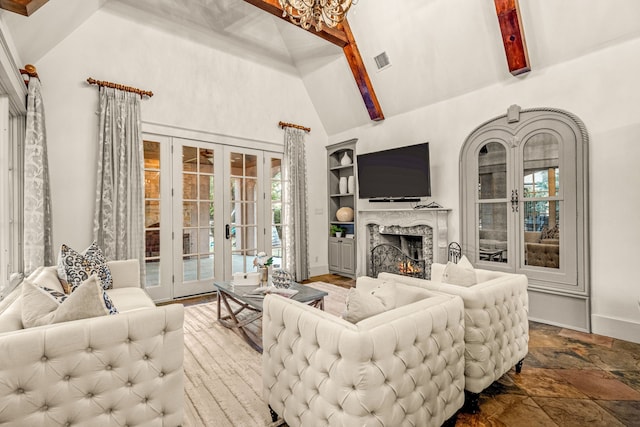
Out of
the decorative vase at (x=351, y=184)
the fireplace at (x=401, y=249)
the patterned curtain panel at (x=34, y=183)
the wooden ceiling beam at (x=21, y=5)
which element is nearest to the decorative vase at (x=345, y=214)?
the decorative vase at (x=351, y=184)

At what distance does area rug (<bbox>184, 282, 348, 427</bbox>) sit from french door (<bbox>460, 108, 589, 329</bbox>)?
10.2 feet

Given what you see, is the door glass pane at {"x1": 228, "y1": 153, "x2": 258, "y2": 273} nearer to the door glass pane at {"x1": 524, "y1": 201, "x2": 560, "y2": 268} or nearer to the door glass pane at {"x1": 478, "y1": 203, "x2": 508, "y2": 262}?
the door glass pane at {"x1": 478, "y1": 203, "x2": 508, "y2": 262}

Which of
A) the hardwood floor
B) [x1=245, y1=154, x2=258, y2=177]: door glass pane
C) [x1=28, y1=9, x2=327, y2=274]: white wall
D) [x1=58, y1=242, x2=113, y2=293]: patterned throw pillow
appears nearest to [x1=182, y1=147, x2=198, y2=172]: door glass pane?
[x1=28, y1=9, x2=327, y2=274]: white wall

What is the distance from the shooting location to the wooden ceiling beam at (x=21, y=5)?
2232 mm

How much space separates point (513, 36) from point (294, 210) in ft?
12.5

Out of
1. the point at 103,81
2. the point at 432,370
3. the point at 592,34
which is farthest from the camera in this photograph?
the point at 103,81

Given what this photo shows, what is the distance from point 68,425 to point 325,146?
5527mm

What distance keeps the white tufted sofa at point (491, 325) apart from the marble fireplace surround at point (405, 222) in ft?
7.02

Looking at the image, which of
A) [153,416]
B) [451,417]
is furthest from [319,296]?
[153,416]

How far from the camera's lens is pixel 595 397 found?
2143mm

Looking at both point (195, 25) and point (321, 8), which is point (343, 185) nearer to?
point (195, 25)

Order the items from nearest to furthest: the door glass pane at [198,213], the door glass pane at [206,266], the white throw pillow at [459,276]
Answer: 1. the white throw pillow at [459,276]
2. the door glass pane at [198,213]
3. the door glass pane at [206,266]

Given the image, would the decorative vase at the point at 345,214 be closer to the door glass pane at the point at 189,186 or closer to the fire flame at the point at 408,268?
the fire flame at the point at 408,268

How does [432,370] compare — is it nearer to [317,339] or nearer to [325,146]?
[317,339]
